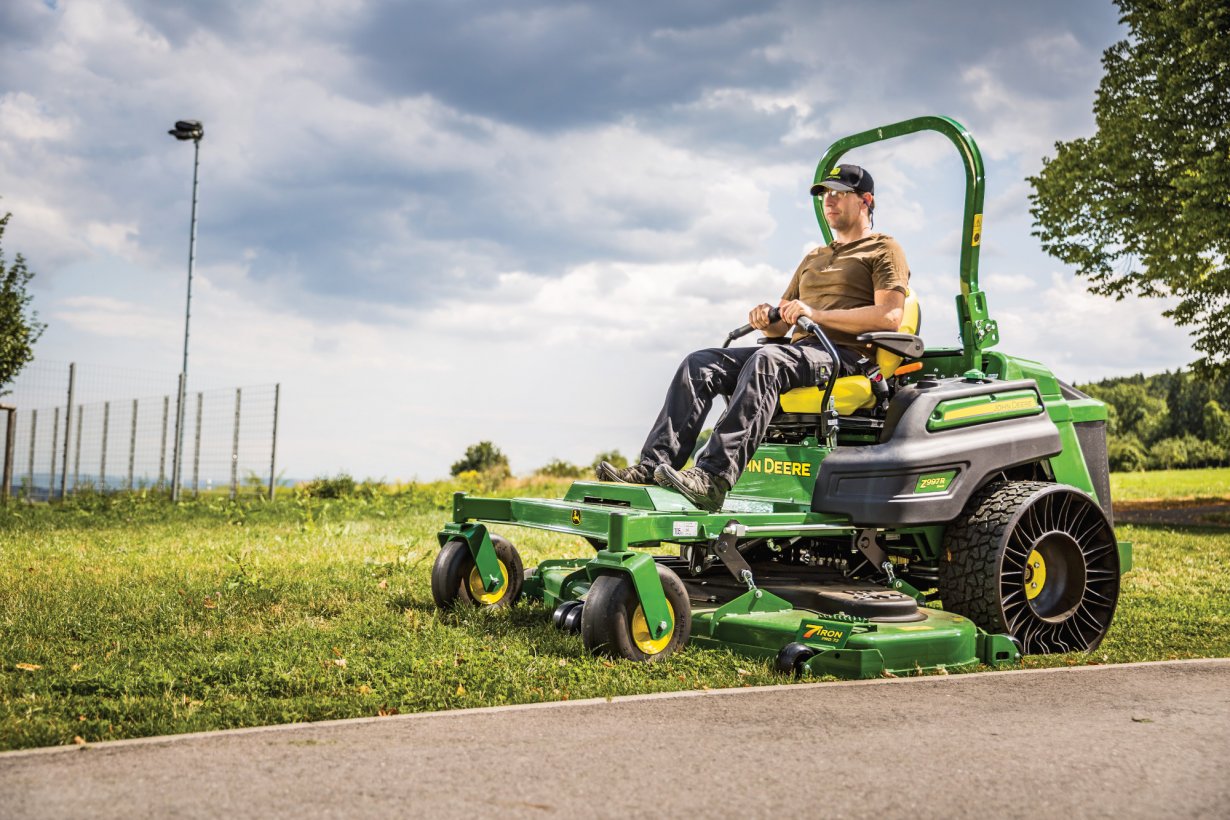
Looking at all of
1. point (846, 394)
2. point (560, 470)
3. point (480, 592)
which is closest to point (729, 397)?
point (846, 394)

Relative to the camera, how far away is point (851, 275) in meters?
6.23

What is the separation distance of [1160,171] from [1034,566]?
51.5ft

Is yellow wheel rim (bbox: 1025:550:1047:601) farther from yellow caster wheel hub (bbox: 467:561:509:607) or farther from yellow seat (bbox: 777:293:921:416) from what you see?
yellow caster wheel hub (bbox: 467:561:509:607)

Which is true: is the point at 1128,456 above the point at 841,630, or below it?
above

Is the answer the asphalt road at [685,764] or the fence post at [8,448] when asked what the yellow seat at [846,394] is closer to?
the asphalt road at [685,764]

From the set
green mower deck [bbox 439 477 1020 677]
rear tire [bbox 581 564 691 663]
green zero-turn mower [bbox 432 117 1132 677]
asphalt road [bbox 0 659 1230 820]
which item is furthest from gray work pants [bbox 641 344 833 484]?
asphalt road [bbox 0 659 1230 820]

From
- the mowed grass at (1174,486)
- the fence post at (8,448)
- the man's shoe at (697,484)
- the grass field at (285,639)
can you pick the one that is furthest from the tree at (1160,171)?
the fence post at (8,448)

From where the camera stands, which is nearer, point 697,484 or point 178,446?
point 697,484

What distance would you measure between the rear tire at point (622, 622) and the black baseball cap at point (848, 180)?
2.72m

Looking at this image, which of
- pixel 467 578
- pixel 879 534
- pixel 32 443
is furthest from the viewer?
pixel 32 443

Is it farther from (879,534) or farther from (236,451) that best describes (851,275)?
(236,451)

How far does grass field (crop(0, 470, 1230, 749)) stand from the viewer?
411cm

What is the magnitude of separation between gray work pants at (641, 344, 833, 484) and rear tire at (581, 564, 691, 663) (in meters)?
0.81

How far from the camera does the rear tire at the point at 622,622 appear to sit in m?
4.62
